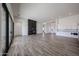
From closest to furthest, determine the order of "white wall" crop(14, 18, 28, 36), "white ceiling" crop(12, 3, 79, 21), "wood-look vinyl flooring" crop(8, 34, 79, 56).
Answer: "wood-look vinyl flooring" crop(8, 34, 79, 56), "white ceiling" crop(12, 3, 79, 21), "white wall" crop(14, 18, 28, 36)

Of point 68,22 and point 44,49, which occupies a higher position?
point 68,22

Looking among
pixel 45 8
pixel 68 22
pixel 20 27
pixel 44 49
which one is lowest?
pixel 44 49

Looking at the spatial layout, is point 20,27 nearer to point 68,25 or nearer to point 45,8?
point 68,25

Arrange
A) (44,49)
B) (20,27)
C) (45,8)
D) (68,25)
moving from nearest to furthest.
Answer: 1. (44,49)
2. (45,8)
3. (68,25)
4. (20,27)

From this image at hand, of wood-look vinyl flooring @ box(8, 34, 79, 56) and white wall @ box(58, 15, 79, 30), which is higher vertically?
white wall @ box(58, 15, 79, 30)

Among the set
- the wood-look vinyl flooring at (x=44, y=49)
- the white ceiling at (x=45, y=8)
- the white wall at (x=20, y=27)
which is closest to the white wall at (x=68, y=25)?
the white ceiling at (x=45, y=8)

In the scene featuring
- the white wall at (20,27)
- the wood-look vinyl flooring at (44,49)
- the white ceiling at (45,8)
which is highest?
the white ceiling at (45,8)

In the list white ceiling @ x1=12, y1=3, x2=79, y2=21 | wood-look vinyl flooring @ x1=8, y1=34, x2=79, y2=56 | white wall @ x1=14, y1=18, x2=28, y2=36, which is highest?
white ceiling @ x1=12, y1=3, x2=79, y2=21

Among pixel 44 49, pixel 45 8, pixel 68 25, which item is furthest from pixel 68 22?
pixel 44 49

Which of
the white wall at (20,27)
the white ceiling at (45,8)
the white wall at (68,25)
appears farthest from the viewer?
the white wall at (20,27)

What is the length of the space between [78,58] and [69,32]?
26.6 feet

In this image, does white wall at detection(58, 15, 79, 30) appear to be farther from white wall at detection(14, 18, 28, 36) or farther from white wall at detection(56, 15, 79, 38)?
white wall at detection(14, 18, 28, 36)

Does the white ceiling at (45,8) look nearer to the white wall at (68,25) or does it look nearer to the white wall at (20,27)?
the white wall at (68,25)

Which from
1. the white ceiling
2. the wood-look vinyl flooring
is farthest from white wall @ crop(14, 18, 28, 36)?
the wood-look vinyl flooring
